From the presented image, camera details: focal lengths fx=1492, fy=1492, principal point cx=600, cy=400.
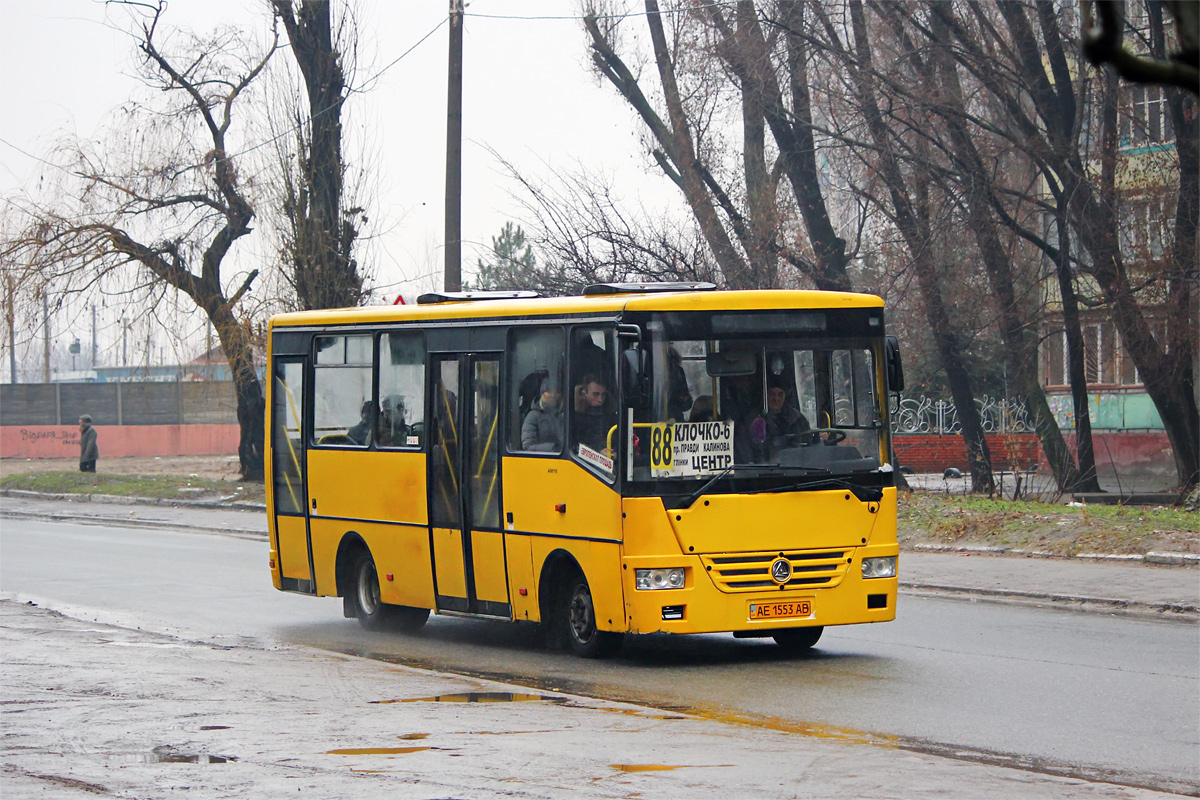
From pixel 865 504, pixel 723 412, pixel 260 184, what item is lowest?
pixel 865 504

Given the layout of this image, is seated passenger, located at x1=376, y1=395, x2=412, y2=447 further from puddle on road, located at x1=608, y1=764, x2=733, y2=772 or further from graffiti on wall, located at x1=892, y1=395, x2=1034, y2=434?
graffiti on wall, located at x1=892, y1=395, x2=1034, y2=434

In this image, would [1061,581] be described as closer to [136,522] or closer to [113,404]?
[136,522]

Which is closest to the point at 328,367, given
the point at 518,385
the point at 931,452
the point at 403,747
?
the point at 518,385

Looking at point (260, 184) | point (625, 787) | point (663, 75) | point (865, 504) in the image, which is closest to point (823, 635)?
point (865, 504)

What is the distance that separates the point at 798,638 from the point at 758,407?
2.02 meters

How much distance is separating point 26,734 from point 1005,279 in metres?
21.0

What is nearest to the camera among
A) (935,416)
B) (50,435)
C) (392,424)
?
(392,424)

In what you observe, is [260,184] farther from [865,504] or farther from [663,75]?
[865,504]

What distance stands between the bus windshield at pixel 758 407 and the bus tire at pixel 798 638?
1429mm

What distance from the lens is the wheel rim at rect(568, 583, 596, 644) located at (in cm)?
1096

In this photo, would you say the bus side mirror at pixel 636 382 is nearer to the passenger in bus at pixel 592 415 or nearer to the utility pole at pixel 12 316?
the passenger in bus at pixel 592 415

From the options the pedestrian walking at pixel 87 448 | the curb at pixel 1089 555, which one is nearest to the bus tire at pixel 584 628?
the curb at pixel 1089 555

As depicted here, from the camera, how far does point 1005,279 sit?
25594 millimetres

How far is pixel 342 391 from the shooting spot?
13633 mm
